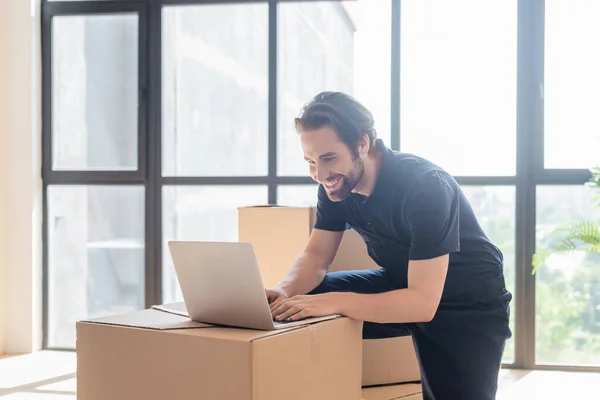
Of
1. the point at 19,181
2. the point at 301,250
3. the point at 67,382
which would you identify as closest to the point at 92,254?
the point at 19,181

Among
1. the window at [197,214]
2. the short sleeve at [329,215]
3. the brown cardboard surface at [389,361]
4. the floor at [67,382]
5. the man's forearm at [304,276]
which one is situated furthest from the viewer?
the window at [197,214]

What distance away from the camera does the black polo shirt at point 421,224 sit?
61.4 inches

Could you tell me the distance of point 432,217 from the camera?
1.55m

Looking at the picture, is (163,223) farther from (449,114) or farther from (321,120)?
(321,120)

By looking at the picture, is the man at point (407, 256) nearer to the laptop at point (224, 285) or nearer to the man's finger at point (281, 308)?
the man's finger at point (281, 308)

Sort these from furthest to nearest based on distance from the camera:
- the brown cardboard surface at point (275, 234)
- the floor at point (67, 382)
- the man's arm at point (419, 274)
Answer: the floor at point (67, 382), the brown cardboard surface at point (275, 234), the man's arm at point (419, 274)

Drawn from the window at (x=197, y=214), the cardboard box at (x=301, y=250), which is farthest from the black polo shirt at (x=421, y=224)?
the window at (x=197, y=214)

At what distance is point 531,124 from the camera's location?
11.1 feet

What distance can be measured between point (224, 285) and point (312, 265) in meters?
0.51

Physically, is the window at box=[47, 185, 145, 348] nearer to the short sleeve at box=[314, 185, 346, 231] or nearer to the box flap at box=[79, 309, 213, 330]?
the short sleeve at box=[314, 185, 346, 231]

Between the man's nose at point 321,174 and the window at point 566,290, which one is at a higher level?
the man's nose at point 321,174

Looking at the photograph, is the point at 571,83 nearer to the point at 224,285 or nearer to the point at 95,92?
the point at 95,92

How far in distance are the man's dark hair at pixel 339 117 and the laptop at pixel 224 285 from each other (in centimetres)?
45

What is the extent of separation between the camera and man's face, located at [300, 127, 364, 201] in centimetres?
160
